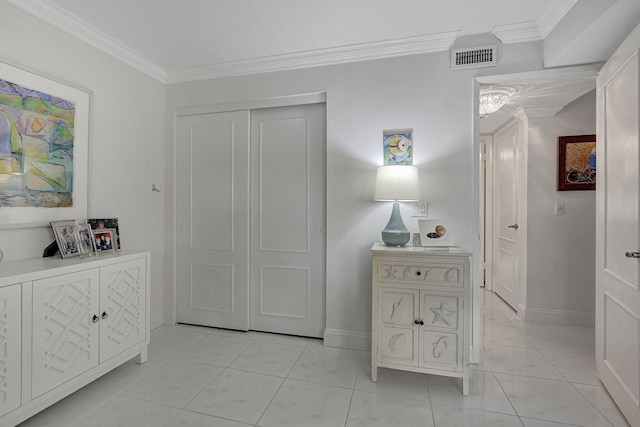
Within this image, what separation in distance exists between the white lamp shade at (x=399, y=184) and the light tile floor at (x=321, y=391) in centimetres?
125

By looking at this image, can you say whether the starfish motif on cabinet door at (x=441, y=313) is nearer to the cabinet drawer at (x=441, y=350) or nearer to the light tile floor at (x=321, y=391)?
the cabinet drawer at (x=441, y=350)

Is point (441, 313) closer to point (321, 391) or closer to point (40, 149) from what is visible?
point (321, 391)

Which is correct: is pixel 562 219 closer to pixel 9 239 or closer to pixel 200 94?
pixel 200 94

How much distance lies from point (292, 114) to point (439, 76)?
49.3 inches

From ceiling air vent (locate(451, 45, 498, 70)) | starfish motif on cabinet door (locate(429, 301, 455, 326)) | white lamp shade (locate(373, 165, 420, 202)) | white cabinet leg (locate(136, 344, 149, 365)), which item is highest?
ceiling air vent (locate(451, 45, 498, 70))

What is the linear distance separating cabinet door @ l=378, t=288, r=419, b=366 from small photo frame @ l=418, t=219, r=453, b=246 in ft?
1.23

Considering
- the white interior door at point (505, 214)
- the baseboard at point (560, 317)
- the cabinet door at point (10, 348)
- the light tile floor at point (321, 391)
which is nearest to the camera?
the cabinet door at point (10, 348)

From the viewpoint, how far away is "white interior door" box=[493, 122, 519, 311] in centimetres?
361

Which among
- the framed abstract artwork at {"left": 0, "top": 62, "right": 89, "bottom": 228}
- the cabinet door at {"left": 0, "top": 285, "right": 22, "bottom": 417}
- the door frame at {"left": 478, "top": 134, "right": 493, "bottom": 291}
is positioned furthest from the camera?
the door frame at {"left": 478, "top": 134, "right": 493, "bottom": 291}

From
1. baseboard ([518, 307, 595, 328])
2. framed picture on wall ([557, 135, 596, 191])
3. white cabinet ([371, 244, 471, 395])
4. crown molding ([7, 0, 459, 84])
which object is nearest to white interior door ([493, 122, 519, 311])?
baseboard ([518, 307, 595, 328])

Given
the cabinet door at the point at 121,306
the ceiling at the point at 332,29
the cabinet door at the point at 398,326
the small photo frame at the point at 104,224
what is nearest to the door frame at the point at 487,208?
the ceiling at the point at 332,29

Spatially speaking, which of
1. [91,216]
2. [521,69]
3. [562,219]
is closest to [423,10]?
[521,69]

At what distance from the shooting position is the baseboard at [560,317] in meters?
3.07

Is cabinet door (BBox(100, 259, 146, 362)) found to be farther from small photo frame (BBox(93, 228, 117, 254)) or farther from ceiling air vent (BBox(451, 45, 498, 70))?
ceiling air vent (BBox(451, 45, 498, 70))
